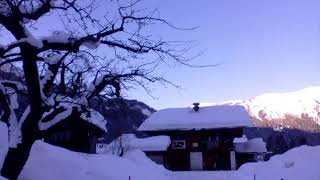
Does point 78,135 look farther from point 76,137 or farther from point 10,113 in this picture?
point 10,113

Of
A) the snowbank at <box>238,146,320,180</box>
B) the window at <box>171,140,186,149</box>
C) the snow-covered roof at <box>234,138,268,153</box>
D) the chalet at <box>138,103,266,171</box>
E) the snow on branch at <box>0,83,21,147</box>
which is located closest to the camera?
the snow on branch at <box>0,83,21,147</box>

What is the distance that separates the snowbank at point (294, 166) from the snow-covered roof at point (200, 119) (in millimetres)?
27511

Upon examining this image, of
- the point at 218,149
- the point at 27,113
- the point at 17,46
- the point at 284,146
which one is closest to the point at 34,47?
the point at 17,46

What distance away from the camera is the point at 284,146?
101062mm

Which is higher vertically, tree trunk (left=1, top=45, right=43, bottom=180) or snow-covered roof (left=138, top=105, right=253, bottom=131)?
snow-covered roof (left=138, top=105, right=253, bottom=131)

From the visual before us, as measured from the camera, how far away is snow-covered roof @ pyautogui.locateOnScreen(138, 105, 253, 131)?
171 feet

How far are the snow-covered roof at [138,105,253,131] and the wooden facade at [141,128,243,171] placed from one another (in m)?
0.70

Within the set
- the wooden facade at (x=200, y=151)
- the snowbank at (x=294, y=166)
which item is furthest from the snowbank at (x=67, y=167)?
the wooden facade at (x=200, y=151)

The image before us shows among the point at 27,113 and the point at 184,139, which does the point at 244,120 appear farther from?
the point at 27,113

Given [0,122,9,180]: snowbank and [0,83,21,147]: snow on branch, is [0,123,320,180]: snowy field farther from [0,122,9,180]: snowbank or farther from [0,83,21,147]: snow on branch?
[0,83,21,147]: snow on branch

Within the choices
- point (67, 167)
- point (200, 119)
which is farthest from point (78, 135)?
point (200, 119)

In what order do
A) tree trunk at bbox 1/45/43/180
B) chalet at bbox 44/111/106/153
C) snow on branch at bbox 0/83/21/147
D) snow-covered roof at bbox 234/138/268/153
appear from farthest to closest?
snow-covered roof at bbox 234/138/268/153 → chalet at bbox 44/111/106/153 → snow on branch at bbox 0/83/21/147 → tree trunk at bbox 1/45/43/180

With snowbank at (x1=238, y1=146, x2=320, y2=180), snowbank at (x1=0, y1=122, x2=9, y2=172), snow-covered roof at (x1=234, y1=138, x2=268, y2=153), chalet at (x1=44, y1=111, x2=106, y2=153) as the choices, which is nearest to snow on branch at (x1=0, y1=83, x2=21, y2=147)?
snowbank at (x1=0, y1=122, x2=9, y2=172)

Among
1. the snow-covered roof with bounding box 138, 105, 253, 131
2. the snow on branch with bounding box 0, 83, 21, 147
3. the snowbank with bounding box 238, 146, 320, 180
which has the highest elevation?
the snow-covered roof with bounding box 138, 105, 253, 131
